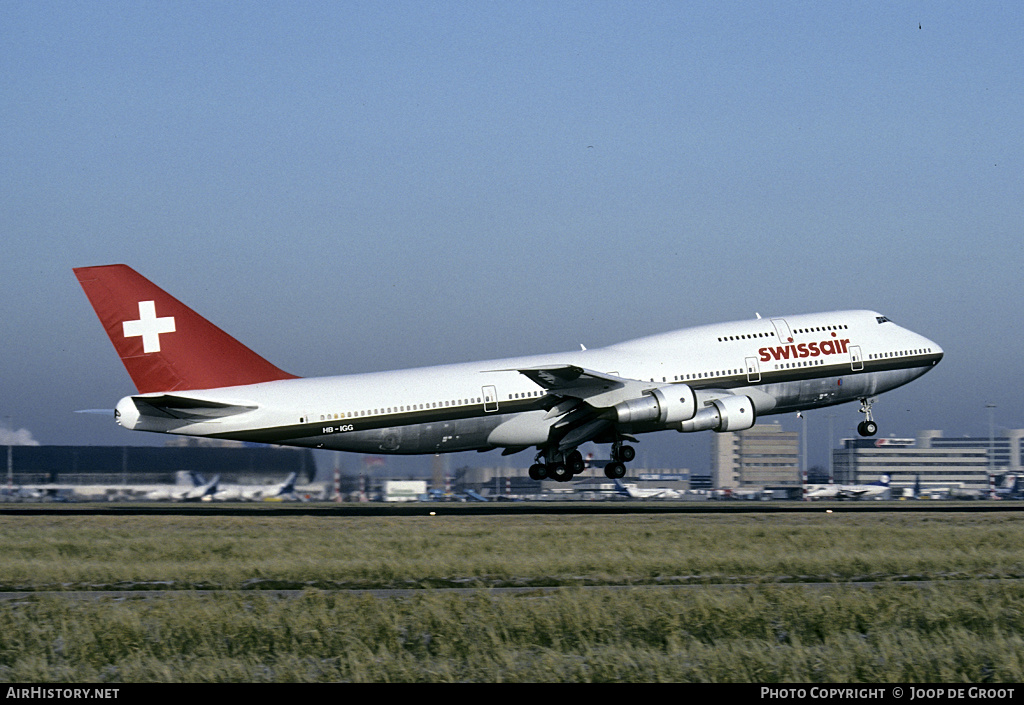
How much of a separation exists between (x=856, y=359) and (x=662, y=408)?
10.2m

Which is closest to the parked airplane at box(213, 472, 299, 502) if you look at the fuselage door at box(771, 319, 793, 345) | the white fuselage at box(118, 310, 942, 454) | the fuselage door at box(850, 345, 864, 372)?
the white fuselage at box(118, 310, 942, 454)

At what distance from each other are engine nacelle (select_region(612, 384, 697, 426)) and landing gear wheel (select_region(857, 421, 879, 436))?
30.6ft

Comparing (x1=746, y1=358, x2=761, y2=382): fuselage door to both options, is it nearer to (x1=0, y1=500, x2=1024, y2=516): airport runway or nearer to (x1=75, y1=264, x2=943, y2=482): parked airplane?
(x1=75, y1=264, x2=943, y2=482): parked airplane

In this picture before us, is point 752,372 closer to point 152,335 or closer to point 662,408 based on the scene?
point 662,408

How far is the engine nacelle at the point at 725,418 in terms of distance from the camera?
49312 millimetres

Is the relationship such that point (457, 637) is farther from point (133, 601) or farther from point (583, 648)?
point (133, 601)

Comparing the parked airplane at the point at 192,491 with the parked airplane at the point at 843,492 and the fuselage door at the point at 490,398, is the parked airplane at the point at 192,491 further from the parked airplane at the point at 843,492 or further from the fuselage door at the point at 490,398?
the parked airplane at the point at 843,492

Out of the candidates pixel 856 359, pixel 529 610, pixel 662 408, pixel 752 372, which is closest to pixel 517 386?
pixel 662 408

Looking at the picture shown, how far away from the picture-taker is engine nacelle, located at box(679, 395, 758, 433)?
49312mm

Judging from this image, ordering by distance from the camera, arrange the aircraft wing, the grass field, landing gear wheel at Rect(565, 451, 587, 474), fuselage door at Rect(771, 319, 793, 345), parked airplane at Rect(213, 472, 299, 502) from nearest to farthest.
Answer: the grass field < the aircraft wing < fuselage door at Rect(771, 319, 793, 345) < landing gear wheel at Rect(565, 451, 587, 474) < parked airplane at Rect(213, 472, 299, 502)

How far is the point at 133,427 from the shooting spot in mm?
46219

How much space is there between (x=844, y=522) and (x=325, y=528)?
62.9ft

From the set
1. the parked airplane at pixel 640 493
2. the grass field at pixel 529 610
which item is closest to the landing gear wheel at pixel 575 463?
the grass field at pixel 529 610

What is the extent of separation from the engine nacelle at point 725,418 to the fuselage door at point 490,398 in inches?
318
